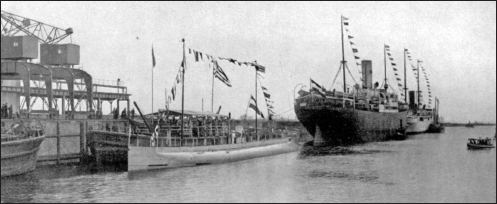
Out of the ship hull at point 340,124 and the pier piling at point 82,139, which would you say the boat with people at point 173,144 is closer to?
the pier piling at point 82,139


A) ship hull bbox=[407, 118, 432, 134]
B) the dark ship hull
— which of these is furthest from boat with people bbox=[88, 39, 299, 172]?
ship hull bbox=[407, 118, 432, 134]

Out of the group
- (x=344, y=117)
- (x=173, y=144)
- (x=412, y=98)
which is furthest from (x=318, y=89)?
(x=412, y=98)

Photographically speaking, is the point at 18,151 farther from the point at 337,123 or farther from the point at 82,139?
the point at 337,123

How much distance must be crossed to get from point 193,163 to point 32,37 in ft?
80.2

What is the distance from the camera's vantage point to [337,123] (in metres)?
79.4

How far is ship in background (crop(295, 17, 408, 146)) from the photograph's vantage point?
77.7m

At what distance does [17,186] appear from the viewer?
3170cm

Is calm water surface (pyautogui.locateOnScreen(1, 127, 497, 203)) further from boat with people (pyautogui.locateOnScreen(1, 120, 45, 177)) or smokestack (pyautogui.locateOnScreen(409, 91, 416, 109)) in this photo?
smokestack (pyautogui.locateOnScreen(409, 91, 416, 109))

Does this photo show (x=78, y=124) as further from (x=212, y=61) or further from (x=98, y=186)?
(x=98, y=186)

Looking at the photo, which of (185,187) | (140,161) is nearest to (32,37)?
(140,161)

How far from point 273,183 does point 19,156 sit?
17.0m

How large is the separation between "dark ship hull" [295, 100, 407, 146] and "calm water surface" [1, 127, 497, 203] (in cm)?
3044

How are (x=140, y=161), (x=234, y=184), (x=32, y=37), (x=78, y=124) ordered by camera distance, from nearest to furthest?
(x=234, y=184) → (x=140, y=161) → (x=78, y=124) → (x=32, y=37)

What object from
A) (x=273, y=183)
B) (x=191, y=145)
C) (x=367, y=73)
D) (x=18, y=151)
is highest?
(x=367, y=73)
